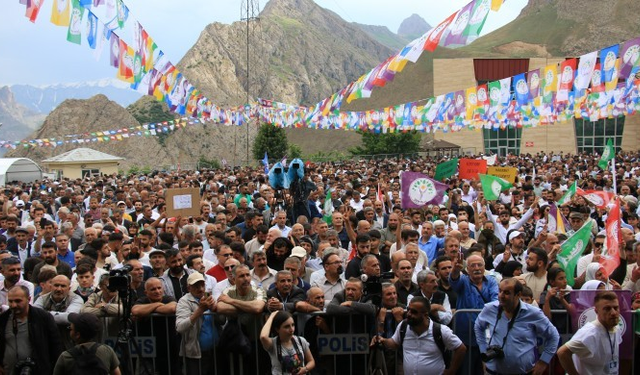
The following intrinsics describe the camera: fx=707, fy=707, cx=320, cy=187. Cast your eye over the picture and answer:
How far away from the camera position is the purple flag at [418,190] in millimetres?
11945

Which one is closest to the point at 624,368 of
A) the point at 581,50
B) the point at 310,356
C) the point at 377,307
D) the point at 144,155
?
the point at 377,307

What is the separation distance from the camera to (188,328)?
6250mm

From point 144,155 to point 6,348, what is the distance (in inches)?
3207

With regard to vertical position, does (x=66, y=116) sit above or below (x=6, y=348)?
above

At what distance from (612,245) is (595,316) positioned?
7.03 ft

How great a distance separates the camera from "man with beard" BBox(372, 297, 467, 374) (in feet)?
19.3

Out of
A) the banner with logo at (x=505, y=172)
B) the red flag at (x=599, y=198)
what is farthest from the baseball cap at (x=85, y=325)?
Result: the banner with logo at (x=505, y=172)

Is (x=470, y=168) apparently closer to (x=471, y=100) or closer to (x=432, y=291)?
(x=471, y=100)

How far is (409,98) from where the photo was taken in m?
96.6

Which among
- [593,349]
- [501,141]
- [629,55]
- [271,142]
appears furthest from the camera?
[501,141]

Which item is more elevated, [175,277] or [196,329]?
[175,277]

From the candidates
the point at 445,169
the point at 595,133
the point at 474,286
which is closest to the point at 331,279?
the point at 474,286

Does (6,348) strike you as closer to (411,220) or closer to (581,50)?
(411,220)

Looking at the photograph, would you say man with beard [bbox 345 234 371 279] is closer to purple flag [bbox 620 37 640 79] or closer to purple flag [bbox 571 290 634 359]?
purple flag [bbox 571 290 634 359]
